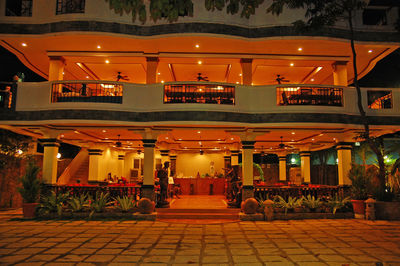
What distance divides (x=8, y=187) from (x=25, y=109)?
4.54 metres

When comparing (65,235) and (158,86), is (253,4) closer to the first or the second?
(158,86)

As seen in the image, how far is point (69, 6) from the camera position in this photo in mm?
11555

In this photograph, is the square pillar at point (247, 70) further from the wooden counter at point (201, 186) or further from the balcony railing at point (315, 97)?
the wooden counter at point (201, 186)

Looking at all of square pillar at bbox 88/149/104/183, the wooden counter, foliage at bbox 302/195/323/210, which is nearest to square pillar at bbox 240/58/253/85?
foliage at bbox 302/195/323/210

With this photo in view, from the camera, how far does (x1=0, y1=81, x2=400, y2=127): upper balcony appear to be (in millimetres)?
11328

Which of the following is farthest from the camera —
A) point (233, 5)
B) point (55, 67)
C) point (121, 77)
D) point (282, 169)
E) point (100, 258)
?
point (282, 169)

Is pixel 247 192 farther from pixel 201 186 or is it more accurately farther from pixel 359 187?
pixel 201 186

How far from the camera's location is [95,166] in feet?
56.9

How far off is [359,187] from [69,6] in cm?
1330

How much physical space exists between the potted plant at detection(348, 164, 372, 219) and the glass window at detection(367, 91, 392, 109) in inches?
106

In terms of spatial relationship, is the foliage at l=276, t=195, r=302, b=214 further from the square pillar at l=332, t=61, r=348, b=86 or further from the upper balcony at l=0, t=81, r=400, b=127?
the square pillar at l=332, t=61, r=348, b=86

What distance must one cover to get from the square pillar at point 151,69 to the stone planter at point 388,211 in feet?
32.3

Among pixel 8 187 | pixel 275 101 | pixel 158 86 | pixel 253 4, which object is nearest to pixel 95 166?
pixel 8 187

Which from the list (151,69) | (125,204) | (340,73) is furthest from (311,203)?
(151,69)
